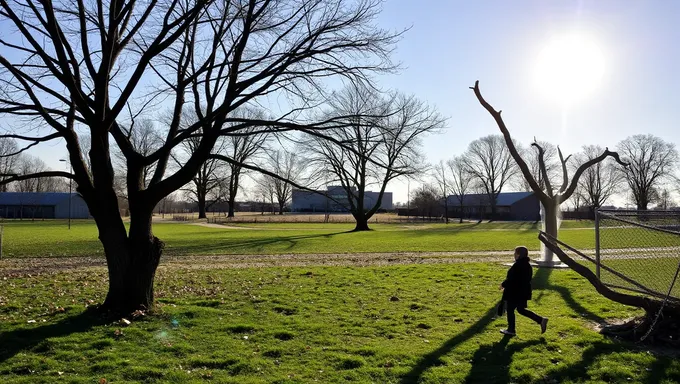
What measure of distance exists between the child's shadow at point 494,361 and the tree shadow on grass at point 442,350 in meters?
0.36

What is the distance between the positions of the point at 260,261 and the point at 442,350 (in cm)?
1187

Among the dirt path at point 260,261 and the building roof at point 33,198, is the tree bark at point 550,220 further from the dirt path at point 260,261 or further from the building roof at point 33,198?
the building roof at point 33,198

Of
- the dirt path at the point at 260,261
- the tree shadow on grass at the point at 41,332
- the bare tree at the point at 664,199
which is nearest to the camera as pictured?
the tree shadow on grass at the point at 41,332

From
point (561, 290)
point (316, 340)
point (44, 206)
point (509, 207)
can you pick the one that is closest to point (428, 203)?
point (509, 207)

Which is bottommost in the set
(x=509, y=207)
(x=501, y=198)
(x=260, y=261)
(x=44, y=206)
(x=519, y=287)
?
(x=260, y=261)

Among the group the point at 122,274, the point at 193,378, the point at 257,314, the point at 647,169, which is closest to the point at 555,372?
the point at 193,378

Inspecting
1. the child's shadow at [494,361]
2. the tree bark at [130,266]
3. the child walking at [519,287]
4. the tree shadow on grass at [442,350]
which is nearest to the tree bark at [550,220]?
the tree shadow on grass at [442,350]

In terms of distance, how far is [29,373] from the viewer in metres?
5.06

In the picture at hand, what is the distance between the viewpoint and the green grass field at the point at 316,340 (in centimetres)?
516

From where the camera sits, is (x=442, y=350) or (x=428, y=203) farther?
(x=428, y=203)

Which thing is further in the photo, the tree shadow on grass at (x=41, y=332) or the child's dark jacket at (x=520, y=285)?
the child's dark jacket at (x=520, y=285)

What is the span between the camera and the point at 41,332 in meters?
6.50

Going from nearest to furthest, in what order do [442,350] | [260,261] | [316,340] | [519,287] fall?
[442,350]
[316,340]
[519,287]
[260,261]

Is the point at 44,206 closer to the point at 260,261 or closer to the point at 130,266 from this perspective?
the point at 260,261
